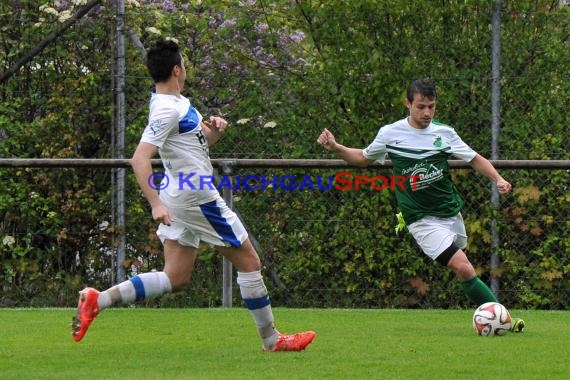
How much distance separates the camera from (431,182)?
28.0ft

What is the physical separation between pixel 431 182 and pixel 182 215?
6.64ft

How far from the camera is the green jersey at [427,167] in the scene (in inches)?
336

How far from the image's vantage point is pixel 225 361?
6.92 m

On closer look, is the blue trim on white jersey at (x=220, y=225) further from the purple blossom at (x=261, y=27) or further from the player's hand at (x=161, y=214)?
the purple blossom at (x=261, y=27)

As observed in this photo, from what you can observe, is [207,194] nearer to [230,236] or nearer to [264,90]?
[230,236]

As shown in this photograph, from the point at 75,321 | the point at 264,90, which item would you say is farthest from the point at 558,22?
the point at 75,321

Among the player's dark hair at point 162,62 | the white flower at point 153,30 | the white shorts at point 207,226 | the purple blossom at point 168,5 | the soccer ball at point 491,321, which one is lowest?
the soccer ball at point 491,321

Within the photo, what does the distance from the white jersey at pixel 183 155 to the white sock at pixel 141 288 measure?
1.35 feet

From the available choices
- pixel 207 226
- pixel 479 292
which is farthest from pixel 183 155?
pixel 479 292

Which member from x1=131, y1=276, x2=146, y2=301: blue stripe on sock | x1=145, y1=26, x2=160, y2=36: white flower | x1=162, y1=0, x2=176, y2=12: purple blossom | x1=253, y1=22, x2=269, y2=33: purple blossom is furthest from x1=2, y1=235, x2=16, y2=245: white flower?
x1=131, y1=276, x2=146, y2=301: blue stripe on sock

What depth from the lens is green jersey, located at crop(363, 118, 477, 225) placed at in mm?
8539

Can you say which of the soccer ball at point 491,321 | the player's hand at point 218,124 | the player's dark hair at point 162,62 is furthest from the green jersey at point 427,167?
the player's dark hair at point 162,62

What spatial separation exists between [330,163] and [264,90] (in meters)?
1.21

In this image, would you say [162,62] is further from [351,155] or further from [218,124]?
[351,155]
